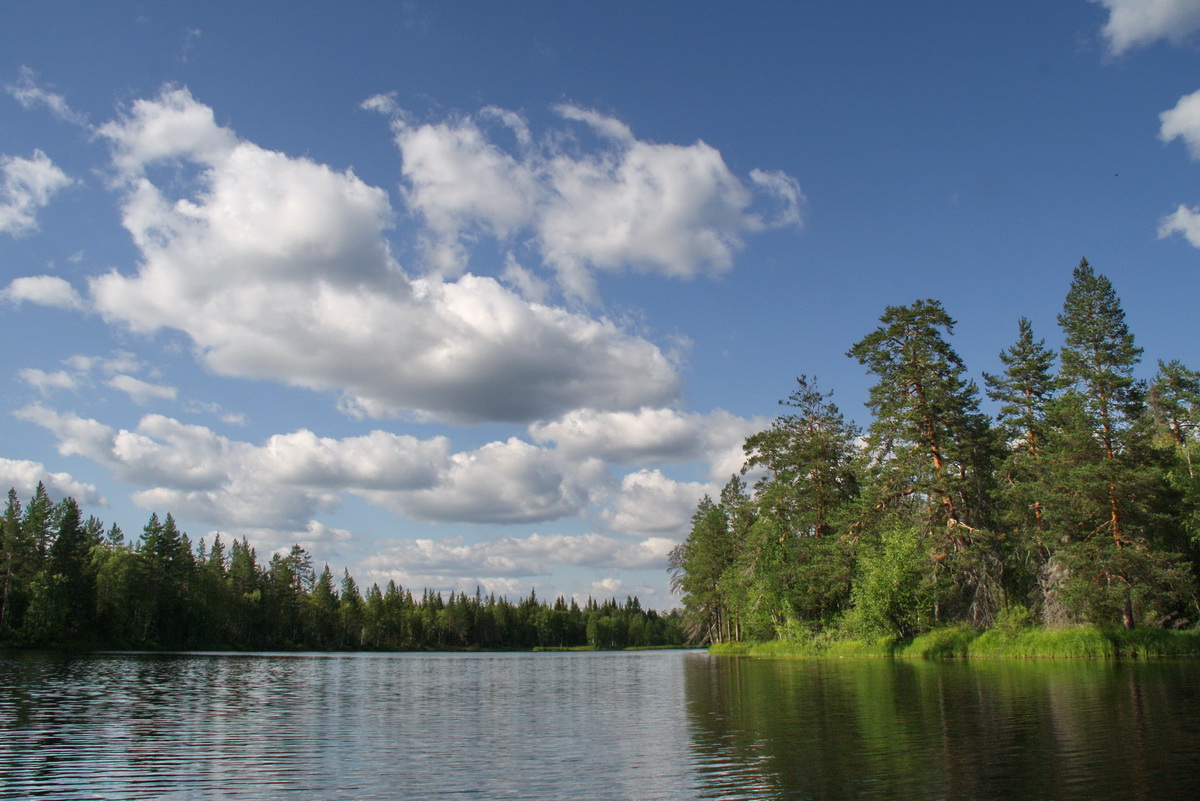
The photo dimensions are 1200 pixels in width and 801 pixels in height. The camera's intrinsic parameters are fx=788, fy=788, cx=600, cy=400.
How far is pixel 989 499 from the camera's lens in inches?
2352

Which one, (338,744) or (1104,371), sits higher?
(1104,371)

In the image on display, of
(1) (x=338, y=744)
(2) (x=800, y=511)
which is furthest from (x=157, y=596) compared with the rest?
(1) (x=338, y=744)

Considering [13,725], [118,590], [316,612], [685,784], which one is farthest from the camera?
[316,612]

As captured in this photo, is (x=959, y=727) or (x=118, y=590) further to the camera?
(x=118, y=590)

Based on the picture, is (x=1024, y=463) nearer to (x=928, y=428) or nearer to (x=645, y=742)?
(x=928, y=428)

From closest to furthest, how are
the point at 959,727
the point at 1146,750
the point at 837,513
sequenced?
the point at 1146,750
the point at 959,727
the point at 837,513

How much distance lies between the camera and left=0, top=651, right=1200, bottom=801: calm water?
1499cm

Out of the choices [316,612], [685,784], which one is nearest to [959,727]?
[685,784]

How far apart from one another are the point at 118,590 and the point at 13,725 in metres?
105

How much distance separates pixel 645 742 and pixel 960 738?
7936 millimetres

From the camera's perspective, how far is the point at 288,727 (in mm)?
25859

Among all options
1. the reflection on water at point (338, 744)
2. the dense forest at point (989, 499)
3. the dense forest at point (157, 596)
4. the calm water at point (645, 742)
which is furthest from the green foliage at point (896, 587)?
the dense forest at point (157, 596)

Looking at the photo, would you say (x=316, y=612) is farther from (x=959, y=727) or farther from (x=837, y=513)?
(x=959, y=727)

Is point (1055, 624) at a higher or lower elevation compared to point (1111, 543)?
lower
